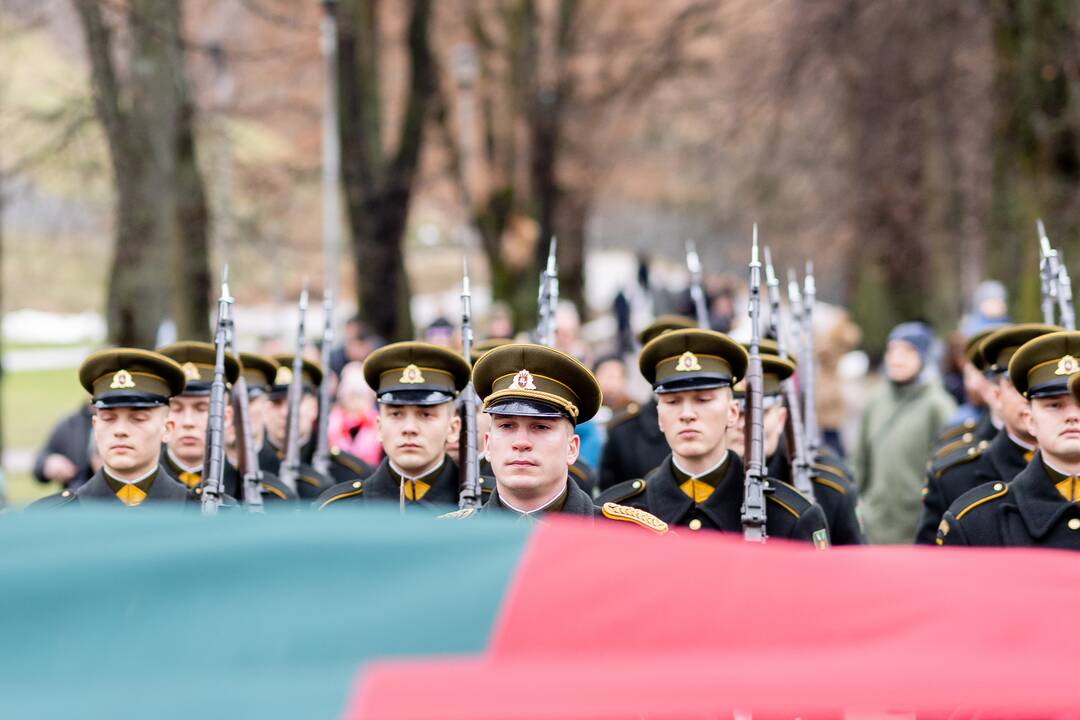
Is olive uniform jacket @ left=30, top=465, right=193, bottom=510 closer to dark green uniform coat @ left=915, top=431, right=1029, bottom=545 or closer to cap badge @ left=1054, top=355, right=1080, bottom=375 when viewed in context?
dark green uniform coat @ left=915, top=431, right=1029, bottom=545

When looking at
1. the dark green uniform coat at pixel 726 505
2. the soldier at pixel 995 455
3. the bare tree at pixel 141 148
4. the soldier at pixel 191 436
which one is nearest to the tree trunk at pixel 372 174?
the bare tree at pixel 141 148

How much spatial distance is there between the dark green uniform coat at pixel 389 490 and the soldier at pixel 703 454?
760mm

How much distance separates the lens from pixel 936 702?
10.2 feet

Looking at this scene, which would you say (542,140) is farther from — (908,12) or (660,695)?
(660,695)

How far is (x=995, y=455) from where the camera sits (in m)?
7.48

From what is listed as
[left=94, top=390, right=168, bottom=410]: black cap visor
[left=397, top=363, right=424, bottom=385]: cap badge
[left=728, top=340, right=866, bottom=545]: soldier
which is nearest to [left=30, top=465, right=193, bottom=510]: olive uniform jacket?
[left=94, top=390, right=168, bottom=410]: black cap visor

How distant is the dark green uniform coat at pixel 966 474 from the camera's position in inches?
291

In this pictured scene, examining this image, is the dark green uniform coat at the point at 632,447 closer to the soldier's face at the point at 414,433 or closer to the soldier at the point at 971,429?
the soldier at the point at 971,429

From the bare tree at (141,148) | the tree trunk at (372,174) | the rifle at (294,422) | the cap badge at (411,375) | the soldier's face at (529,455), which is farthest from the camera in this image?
the tree trunk at (372,174)

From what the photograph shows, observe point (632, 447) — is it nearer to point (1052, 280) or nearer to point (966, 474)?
point (966, 474)

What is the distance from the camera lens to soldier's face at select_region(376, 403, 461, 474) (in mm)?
6848

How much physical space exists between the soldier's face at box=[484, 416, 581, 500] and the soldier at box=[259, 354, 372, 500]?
2.96 metres

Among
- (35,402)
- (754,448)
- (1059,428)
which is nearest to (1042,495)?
(1059,428)

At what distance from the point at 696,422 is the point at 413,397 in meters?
1.19
